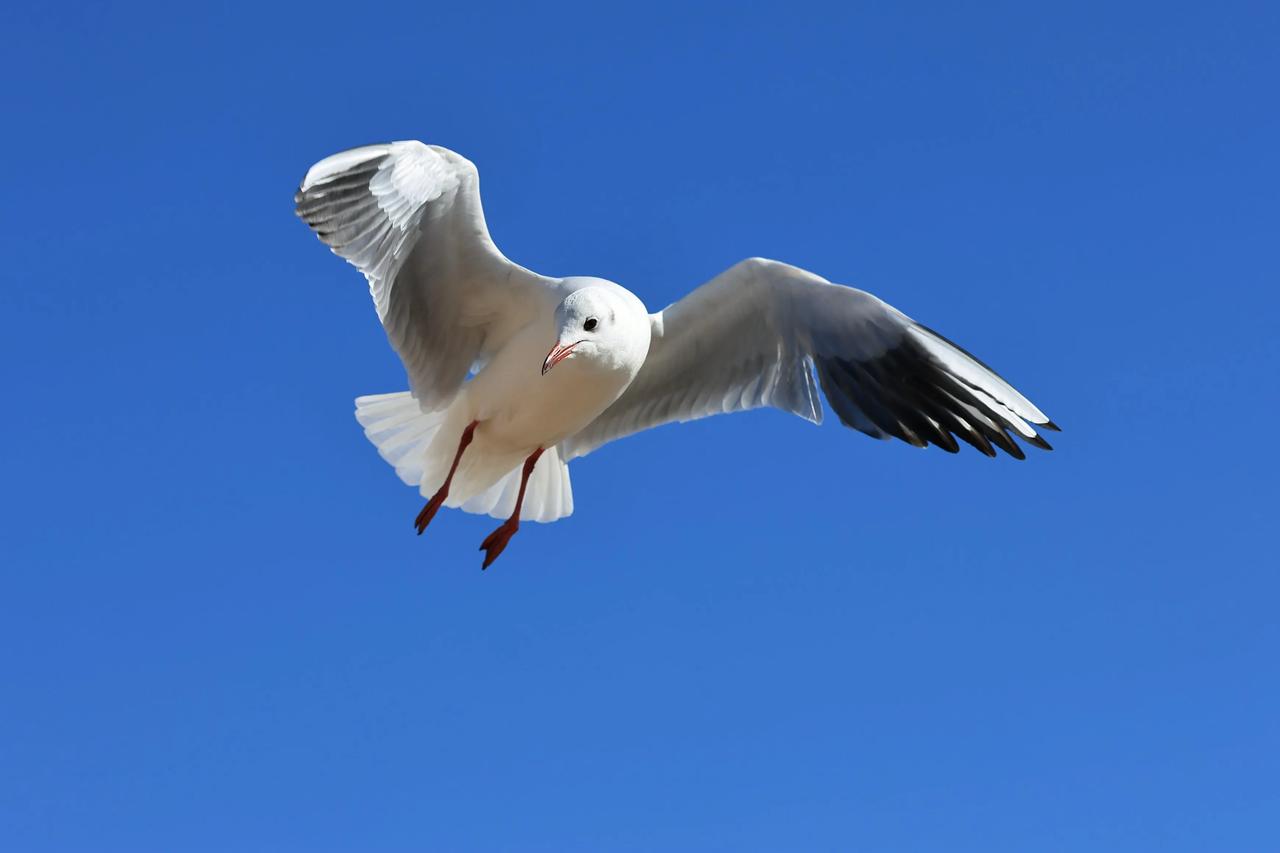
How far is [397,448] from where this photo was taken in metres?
9.05

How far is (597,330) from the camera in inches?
300

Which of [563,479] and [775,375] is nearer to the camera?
[775,375]

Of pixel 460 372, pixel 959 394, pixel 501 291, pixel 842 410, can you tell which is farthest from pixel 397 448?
pixel 959 394

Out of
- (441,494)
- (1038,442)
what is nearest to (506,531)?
(441,494)

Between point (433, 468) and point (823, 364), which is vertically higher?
point (823, 364)

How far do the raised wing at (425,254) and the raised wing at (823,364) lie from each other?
815mm

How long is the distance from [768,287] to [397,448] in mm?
2166

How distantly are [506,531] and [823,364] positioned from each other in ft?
6.05

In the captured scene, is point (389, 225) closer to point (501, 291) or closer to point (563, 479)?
point (501, 291)

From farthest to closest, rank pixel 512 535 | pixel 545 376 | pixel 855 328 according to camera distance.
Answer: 1. pixel 512 535
2. pixel 855 328
3. pixel 545 376

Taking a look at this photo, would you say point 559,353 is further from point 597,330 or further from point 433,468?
point 433,468

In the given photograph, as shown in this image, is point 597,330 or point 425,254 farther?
point 425,254

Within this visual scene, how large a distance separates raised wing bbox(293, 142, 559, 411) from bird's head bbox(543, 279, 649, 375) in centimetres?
40

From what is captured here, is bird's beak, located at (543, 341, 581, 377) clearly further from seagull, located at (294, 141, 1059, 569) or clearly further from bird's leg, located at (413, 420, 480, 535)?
bird's leg, located at (413, 420, 480, 535)
